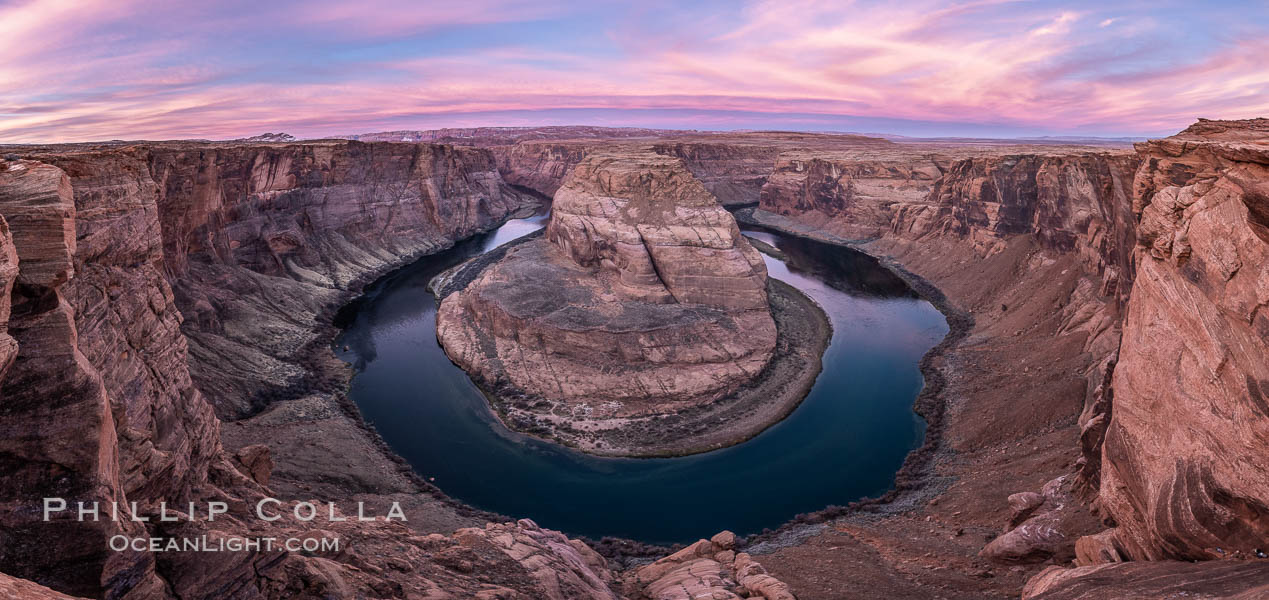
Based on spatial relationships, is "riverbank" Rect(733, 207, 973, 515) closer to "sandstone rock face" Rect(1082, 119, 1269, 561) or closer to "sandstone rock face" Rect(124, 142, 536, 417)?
"sandstone rock face" Rect(1082, 119, 1269, 561)

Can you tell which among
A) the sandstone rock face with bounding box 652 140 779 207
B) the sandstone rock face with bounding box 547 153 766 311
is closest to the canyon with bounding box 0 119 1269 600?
the sandstone rock face with bounding box 547 153 766 311

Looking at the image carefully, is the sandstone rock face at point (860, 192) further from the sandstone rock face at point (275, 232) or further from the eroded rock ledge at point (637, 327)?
the sandstone rock face at point (275, 232)

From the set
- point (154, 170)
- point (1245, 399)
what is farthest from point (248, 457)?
point (154, 170)

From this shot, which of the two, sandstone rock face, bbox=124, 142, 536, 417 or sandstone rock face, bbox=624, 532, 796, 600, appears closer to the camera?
sandstone rock face, bbox=624, 532, 796, 600

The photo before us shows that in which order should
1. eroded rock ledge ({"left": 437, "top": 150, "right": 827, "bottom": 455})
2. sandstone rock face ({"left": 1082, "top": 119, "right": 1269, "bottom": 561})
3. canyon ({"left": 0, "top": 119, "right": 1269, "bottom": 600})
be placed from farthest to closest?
eroded rock ledge ({"left": 437, "top": 150, "right": 827, "bottom": 455}) < sandstone rock face ({"left": 1082, "top": 119, "right": 1269, "bottom": 561}) < canyon ({"left": 0, "top": 119, "right": 1269, "bottom": 600})

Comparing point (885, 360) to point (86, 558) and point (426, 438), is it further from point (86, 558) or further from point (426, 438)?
point (86, 558)

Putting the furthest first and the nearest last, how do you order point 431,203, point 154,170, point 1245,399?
point 431,203 → point 154,170 → point 1245,399

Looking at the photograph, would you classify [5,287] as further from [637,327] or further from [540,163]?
[540,163]
